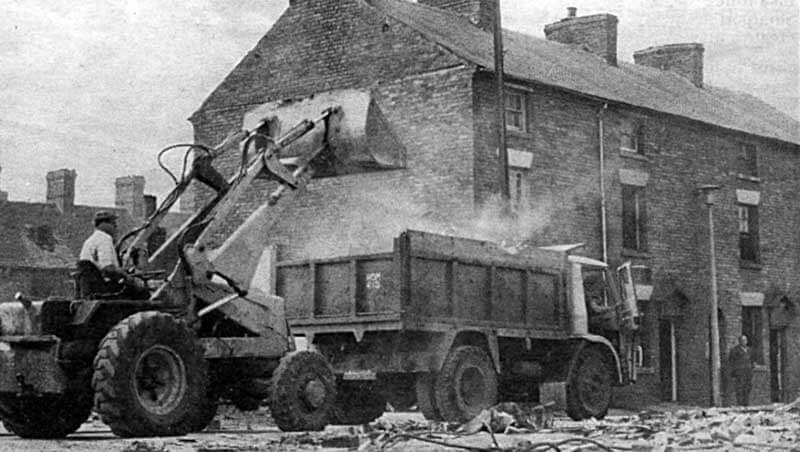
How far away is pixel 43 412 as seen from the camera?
1327 cm

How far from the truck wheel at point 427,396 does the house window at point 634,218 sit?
15.0 meters

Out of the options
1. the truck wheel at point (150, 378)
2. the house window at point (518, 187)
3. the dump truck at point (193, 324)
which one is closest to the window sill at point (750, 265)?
the house window at point (518, 187)

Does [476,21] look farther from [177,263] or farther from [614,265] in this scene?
[177,263]

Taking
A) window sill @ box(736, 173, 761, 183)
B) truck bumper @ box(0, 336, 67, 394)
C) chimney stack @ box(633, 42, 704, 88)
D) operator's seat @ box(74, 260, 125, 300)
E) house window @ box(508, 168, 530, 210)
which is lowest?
truck bumper @ box(0, 336, 67, 394)

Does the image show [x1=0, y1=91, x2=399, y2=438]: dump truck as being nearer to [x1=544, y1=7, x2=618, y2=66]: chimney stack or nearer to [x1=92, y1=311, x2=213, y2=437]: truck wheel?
[x1=92, y1=311, x2=213, y2=437]: truck wheel

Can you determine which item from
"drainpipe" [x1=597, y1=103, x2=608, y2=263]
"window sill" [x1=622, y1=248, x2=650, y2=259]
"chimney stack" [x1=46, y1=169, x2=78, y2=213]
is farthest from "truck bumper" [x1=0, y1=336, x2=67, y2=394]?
"chimney stack" [x1=46, y1=169, x2=78, y2=213]

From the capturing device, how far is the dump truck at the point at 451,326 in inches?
637

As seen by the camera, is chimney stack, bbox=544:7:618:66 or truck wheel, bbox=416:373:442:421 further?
chimney stack, bbox=544:7:618:66

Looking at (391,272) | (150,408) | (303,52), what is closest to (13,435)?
(150,408)

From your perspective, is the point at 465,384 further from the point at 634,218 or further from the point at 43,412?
the point at 634,218

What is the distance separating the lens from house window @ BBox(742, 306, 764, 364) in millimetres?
33812

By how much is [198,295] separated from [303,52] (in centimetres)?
1695

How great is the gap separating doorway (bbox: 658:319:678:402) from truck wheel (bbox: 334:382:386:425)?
1518cm

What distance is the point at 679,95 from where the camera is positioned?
3488 centimetres
